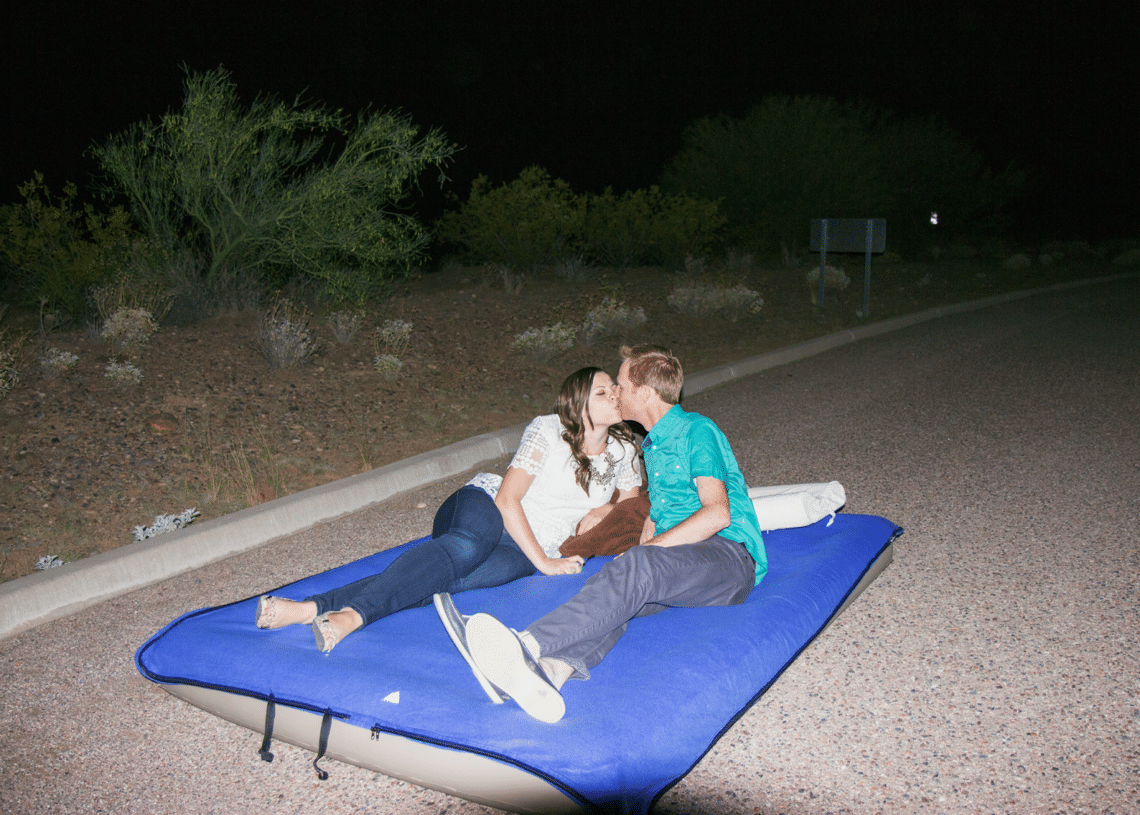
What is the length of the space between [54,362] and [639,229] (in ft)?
43.2

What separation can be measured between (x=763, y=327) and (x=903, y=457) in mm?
7438

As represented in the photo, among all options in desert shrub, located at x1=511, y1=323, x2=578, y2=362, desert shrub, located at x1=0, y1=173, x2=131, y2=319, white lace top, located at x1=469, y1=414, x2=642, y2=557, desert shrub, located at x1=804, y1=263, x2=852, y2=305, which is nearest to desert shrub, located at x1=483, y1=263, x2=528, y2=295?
desert shrub, located at x1=511, y1=323, x2=578, y2=362

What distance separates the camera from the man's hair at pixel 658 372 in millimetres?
3902

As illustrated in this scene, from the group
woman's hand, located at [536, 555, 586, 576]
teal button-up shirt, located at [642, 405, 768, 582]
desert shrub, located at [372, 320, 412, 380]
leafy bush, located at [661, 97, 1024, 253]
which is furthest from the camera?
leafy bush, located at [661, 97, 1024, 253]

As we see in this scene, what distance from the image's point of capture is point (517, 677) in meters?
3.04

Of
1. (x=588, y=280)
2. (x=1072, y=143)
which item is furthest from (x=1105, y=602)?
(x=1072, y=143)

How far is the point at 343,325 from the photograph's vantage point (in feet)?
32.2

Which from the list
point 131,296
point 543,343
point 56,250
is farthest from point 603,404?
point 56,250

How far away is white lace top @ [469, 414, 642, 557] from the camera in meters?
4.27

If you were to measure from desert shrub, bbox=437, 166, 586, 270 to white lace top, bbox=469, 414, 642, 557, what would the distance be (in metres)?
12.6

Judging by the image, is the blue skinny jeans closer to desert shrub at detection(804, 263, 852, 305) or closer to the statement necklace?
the statement necklace

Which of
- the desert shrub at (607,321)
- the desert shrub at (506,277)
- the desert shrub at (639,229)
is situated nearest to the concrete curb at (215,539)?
the desert shrub at (607,321)

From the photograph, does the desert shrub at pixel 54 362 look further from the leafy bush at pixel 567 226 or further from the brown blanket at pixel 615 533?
the leafy bush at pixel 567 226

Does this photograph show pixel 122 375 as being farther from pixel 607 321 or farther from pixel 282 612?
pixel 607 321
